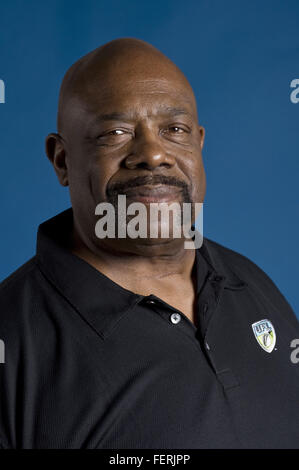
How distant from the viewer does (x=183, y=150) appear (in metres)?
1.16

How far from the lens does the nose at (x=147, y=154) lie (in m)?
1.09

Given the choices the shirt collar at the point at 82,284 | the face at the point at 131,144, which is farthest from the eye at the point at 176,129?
the shirt collar at the point at 82,284

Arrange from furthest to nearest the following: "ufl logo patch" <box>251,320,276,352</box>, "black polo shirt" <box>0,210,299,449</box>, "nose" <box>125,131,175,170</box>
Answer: "ufl logo patch" <box>251,320,276,352</box> → "nose" <box>125,131,175,170</box> → "black polo shirt" <box>0,210,299,449</box>

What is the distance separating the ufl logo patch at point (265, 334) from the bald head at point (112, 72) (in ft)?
1.68

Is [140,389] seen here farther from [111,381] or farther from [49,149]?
[49,149]

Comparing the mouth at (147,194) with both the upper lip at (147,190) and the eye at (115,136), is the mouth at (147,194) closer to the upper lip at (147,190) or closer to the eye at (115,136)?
the upper lip at (147,190)

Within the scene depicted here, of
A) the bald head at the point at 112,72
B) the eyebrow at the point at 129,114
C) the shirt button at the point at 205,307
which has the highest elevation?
the bald head at the point at 112,72

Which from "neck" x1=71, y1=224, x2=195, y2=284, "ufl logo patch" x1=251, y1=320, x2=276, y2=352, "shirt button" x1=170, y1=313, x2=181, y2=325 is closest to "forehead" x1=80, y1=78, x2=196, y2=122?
"neck" x1=71, y1=224, x2=195, y2=284

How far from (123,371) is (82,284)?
199 mm

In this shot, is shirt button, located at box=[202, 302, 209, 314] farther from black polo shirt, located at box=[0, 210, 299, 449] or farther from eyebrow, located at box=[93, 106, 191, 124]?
eyebrow, located at box=[93, 106, 191, 124]

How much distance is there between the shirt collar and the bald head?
0.25 meters

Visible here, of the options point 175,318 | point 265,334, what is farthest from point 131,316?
point 265,334

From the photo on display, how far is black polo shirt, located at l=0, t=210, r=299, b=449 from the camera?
37.7 inches
